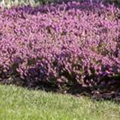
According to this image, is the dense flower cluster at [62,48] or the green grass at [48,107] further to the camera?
the dense flower cluster at [62,48]

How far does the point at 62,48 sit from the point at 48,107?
5.63ft

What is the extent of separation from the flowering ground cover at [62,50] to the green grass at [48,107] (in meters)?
0.45

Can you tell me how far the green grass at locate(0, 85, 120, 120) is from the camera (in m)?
5.85

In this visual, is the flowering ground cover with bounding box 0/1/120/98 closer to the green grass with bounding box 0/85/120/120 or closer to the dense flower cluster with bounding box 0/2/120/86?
the dense flower cluster with bounding box 0/2/120/86

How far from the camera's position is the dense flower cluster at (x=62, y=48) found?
740cm

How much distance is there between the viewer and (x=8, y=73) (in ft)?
26.7

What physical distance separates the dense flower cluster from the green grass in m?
0.46

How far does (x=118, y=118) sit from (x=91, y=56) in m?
1.46

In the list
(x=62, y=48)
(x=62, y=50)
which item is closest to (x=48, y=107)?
(x=62, y=50)

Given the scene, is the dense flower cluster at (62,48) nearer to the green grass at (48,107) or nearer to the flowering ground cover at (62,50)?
the flowering ground cover at (62,50)

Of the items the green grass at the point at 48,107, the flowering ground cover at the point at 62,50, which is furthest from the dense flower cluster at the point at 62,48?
the green grass at the point at 48,107

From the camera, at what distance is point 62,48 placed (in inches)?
315

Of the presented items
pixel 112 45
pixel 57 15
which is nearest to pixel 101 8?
pixel 57 15

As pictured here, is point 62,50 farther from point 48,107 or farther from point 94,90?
point 48,107
